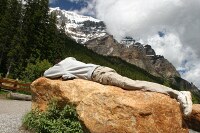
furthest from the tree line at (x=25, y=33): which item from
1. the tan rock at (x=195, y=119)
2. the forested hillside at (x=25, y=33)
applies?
the tan rock at (x=195, y=119)

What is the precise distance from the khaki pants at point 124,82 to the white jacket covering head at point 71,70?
0.34 metres

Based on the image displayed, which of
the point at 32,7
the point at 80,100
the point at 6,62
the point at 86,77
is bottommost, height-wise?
the point at 80,100

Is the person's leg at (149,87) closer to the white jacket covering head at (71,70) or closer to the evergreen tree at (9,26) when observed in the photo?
the white jacket covering head at (71,70)

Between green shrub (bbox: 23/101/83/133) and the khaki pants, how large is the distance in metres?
1.51

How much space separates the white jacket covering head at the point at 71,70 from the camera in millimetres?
13789

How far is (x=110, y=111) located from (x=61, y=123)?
231 centimetres

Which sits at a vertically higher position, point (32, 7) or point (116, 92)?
point (32, 7)

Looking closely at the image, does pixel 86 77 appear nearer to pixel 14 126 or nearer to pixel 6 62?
pixel 14 126

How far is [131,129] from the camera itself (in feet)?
34.4

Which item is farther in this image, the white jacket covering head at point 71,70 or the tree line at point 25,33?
the tree line at point 25,33

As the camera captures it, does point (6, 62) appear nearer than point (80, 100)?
No

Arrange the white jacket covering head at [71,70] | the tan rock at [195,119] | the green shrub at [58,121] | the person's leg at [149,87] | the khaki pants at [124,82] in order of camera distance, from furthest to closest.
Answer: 1. the tan rock at [195,119]
2. the white jacket covering head at [71,70]
3. the green shrub at [58,121]
4. the khaki pants at [124,82]
5. the person's leg at [149,87]

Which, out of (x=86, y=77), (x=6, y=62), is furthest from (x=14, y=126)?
(x=6, y=62)

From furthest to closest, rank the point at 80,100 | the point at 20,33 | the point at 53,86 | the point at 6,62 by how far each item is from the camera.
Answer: the point at 6,62 < the point at 20,33 < the point at 53,86 < the point at 80,100
